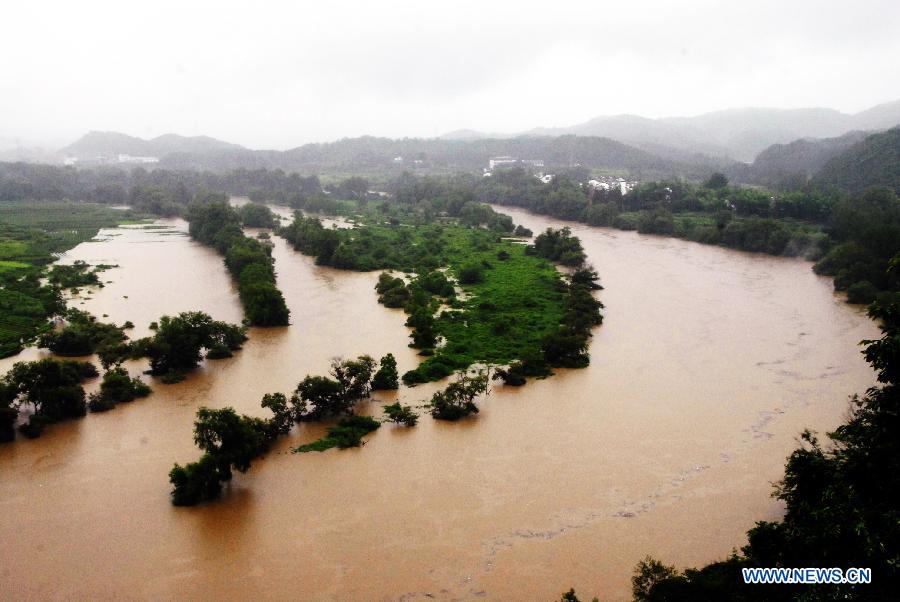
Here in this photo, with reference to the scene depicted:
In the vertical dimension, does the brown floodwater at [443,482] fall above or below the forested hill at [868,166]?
below

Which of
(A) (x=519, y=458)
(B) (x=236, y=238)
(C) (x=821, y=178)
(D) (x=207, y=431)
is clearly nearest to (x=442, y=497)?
(A) (x=519, y=458)

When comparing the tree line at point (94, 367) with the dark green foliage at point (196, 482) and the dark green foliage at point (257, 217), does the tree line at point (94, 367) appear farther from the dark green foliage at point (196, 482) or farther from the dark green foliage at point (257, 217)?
the dark green foliage at point (257, 217)

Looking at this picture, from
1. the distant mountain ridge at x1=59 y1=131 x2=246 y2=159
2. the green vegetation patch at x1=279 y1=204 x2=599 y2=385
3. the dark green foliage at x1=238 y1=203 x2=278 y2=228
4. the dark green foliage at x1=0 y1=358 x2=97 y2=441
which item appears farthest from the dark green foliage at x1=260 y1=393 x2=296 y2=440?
the distant mountain ridge at x1=59 y1=131 x2=246 y2=159

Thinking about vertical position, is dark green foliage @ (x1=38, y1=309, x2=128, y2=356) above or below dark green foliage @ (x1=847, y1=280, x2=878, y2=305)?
below

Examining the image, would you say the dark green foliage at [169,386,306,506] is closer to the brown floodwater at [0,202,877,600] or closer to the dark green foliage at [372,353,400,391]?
the brown floodwater at [0,202,877,600]

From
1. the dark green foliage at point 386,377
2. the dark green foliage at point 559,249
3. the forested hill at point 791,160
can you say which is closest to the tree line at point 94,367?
the dark green foliage at point 386,377

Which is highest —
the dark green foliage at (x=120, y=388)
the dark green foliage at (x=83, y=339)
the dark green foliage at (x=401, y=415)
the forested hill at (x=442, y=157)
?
the forested hill at (x=442, y=157)

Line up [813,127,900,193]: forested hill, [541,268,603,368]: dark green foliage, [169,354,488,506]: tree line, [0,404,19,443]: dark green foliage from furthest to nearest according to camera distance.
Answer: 1. [813,127,900,193]: forested hill
2. [541,268,603,368]: dark green foliage
3. [0,404,19,443]: dark green foliage
4. [169,354,488,506]: tree line
